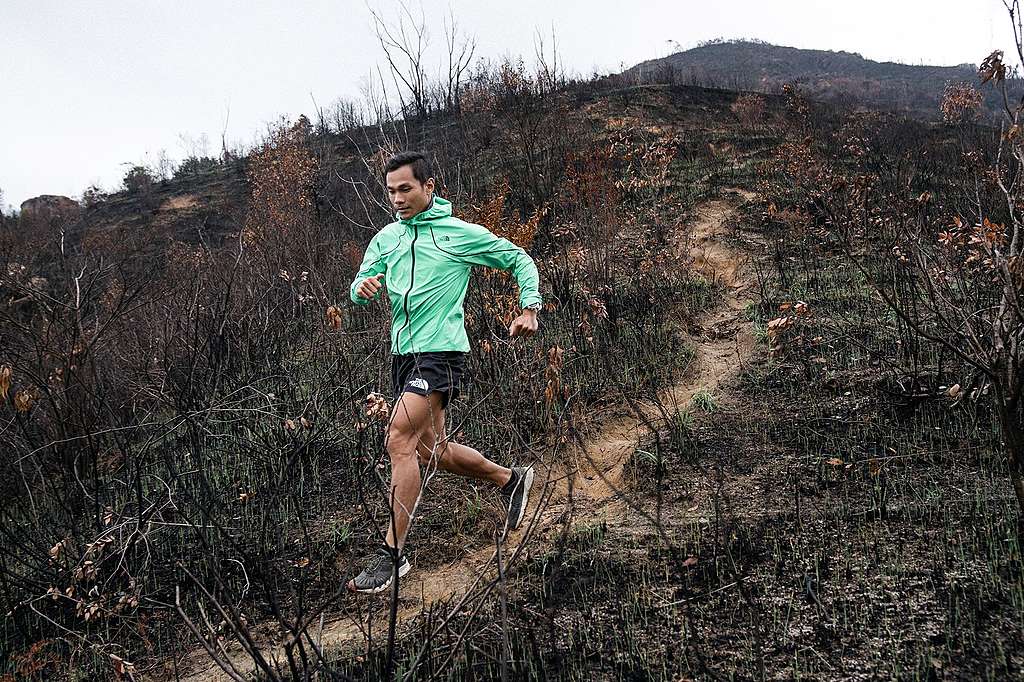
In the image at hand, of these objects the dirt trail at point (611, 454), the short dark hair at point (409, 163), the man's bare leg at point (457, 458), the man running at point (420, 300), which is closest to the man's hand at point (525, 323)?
the man running at point (420, 300)

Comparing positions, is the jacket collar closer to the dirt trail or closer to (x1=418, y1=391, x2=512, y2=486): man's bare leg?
(x1=418, y1=391, x2=512, y2=486): man's bare leg

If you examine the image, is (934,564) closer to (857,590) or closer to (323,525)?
(857,590)

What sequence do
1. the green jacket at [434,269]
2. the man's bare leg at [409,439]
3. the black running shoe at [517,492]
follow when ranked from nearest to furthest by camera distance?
the man's bare leg at [409,439], the green jacket at [434,269], the black running shoe at [517,492]

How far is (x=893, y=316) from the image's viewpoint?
5.18m

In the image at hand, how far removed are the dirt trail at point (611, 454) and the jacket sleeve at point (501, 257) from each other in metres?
0.70

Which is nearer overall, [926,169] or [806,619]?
[806,619]

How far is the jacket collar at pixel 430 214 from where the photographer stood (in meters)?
2.76

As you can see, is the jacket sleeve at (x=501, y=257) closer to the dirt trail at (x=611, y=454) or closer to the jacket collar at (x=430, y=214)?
the jacket collar at (x=430, y=214)

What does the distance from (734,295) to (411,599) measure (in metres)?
5.65

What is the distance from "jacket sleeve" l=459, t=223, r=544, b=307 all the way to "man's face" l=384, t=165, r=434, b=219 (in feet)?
0.78

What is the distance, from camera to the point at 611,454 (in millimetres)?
4176

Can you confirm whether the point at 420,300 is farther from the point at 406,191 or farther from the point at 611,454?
the point at 611,454

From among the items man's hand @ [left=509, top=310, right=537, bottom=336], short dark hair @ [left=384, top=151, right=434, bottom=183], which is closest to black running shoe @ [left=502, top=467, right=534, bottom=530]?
man's hand @ [left=509, top=310, right=537, bottom=336]

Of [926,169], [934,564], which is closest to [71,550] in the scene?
[934,564]
